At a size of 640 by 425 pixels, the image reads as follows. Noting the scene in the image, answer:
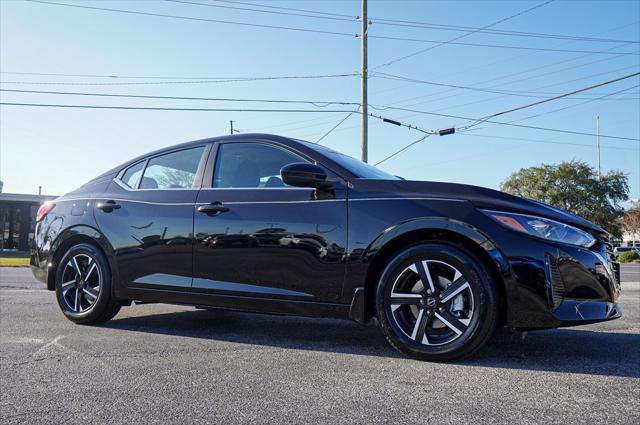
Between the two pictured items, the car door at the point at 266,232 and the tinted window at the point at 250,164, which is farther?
the tinted window at the point at 250,164

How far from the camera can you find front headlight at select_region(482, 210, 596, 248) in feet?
9.76

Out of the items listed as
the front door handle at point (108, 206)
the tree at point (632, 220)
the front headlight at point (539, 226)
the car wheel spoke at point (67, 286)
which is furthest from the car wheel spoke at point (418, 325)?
the tree at point (632, 220)

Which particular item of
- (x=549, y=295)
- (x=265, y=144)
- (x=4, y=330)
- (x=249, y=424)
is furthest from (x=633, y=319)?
(x=4, y=330)

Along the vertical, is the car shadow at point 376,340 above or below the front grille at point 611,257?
below

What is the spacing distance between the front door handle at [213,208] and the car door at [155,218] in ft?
0.42

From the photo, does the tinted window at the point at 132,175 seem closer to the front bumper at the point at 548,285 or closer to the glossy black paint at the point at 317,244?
the glossy black paint at the point at 317,244

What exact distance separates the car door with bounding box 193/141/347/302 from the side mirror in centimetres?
9

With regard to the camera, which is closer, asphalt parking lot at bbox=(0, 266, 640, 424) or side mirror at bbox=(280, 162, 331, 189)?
asphalt parking lot at bbox=(0, 266, 640, 424)

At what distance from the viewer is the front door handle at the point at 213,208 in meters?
3.81

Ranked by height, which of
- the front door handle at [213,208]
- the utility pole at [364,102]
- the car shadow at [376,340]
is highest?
the utility pole at [364,102]

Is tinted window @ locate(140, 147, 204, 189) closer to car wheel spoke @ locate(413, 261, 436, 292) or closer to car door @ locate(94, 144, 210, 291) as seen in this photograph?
car door @ locate(94, 144, 210, 291)

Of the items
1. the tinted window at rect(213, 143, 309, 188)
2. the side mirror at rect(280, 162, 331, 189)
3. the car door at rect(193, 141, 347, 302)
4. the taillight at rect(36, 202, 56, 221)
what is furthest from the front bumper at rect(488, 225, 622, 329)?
the taillight at rect(36, 202, 56, 221)

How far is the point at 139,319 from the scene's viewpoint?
468 cm

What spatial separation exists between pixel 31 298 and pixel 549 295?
6.02m
